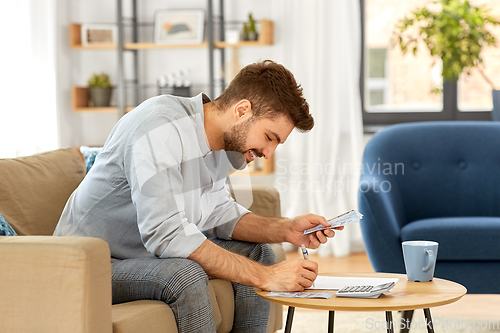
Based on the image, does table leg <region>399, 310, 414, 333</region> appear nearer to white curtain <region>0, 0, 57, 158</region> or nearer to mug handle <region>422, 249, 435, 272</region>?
mug handle <region>422, 249, 435, 272</region>

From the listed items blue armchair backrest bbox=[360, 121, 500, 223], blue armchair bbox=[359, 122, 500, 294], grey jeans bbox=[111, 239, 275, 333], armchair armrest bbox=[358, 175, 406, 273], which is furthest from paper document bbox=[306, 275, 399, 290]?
blue armchair backrest bbox=[360, 121, 500, 223]

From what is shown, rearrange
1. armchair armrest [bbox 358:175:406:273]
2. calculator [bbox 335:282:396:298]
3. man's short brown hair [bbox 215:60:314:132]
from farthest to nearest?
armchair armrest [bbox 358:175:406:273] → man's short brown hair [bbox 215:60:314:132] → calculator [bbox 335:282:396:298]

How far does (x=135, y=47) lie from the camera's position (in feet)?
12.1

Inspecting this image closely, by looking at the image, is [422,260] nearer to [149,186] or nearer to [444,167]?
[149,186]

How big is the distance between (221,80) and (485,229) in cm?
210

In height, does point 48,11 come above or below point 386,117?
above

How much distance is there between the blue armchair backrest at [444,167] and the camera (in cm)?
260

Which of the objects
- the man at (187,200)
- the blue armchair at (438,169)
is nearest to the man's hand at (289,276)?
the man at (187,200)

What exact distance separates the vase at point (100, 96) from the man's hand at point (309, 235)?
8.16ft

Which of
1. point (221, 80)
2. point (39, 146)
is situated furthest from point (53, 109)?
point (221, 80)

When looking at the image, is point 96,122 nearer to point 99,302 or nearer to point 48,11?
point 48,11

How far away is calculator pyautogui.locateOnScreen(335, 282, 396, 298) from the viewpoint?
1224 millimetres

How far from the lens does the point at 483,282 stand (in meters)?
2.11

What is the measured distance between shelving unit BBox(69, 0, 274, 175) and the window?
0.75 m
